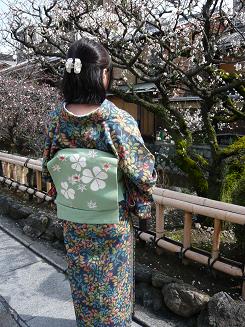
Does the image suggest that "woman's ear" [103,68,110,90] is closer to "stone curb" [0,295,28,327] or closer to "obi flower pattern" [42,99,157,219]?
"obi flower pattern" [42,99,157,219]

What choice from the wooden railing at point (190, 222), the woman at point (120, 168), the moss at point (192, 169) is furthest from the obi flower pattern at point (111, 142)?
the moss at point (192, 169)

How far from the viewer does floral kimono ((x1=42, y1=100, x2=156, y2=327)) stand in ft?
6.20

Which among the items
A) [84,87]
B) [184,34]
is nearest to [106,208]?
[84,87]

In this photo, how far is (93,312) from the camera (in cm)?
217

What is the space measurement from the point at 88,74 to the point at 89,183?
1.99 ft

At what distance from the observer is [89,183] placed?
6.17ft

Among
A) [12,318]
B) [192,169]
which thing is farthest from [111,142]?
[192,169]

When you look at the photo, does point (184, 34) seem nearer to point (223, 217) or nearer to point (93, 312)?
point (223, 217)

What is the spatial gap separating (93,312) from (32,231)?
2.29 m

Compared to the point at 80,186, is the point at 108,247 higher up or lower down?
lower down

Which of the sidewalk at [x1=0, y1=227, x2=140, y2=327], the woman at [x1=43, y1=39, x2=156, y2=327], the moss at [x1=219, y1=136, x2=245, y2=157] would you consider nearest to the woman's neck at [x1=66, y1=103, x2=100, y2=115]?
the woman at [x1=43, y1=39, x2=156, y2=327]

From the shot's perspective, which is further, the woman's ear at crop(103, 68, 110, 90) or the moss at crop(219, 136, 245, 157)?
the moss at crop(219, 136, 245, 157)

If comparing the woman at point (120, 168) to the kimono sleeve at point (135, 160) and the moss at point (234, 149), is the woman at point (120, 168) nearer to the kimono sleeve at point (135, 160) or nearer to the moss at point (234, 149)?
the kimono sleeve at point (135, 160)

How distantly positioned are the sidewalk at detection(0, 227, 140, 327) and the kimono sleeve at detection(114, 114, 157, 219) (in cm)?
122
